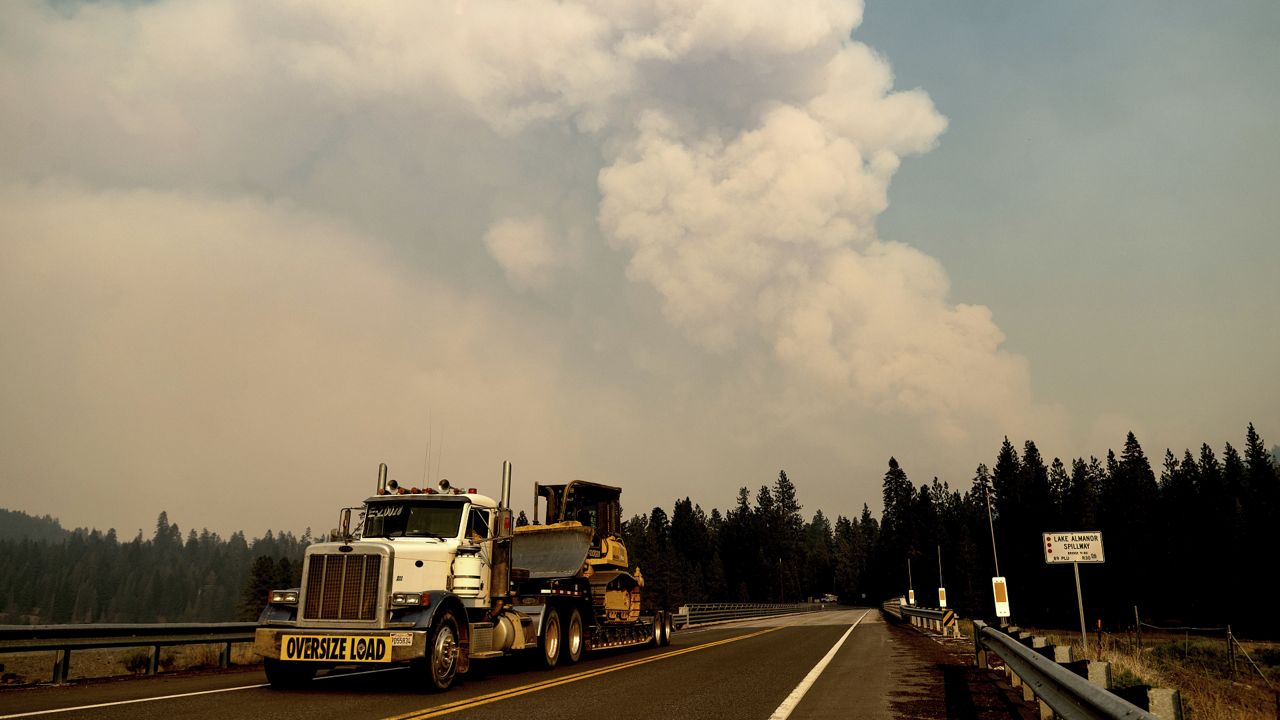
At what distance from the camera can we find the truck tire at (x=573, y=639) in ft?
48.7

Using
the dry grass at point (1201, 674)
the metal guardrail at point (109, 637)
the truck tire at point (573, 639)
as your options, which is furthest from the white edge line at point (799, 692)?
the metal guardrail at point (109, 637)

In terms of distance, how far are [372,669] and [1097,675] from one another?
11557 millimetres

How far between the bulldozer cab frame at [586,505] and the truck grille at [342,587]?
8048mm

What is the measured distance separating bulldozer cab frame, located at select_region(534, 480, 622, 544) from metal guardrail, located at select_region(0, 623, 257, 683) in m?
7.05

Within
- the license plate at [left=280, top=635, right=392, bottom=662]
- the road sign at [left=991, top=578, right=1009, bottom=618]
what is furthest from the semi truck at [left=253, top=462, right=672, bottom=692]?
the road sign at [left=991, top=578, right=1009, bottom=618]

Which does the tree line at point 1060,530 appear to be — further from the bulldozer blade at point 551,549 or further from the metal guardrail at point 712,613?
the bulldozer blade at point 551,549

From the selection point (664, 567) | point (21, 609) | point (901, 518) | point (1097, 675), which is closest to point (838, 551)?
point (901, 518)

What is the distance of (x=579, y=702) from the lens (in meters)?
8.94

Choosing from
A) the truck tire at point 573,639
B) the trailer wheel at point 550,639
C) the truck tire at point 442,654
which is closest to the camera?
the truck tire at point 442,654

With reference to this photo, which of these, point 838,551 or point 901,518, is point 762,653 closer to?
point 901,518

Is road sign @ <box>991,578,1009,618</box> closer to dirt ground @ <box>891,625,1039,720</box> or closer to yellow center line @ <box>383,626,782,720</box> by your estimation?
dirt ground @ <box>891,625,1039,720</box>

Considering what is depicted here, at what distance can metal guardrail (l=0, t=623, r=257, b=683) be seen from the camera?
403 inches

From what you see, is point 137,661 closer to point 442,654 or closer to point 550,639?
point 442,654

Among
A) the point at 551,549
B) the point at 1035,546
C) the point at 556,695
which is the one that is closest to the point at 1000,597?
the point at 551,549
